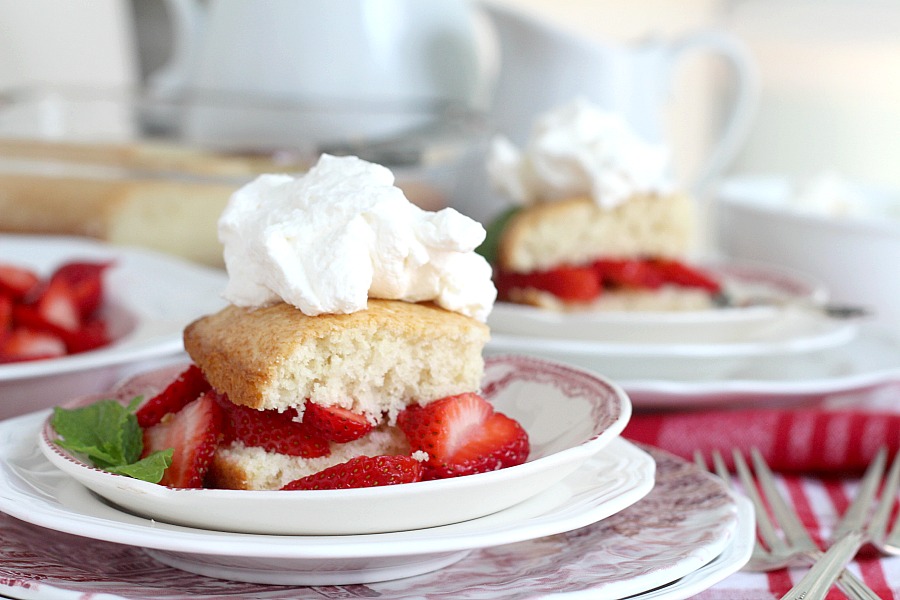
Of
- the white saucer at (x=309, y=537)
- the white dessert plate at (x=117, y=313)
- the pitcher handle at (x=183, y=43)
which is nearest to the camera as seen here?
the white saucer at (x=309, y=537)

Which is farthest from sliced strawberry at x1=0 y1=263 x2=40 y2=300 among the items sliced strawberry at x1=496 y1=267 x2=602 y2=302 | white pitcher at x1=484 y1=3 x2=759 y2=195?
white pitcher at x1=484 y1=3 x2=759 y2=195

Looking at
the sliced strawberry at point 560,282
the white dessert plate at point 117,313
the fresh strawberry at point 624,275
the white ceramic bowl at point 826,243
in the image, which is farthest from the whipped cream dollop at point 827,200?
the white dessert plate at point 117,313

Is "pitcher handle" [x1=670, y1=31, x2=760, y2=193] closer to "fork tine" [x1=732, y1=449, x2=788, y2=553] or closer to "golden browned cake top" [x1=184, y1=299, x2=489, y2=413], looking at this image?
"fork tine" [x1=732, y1=449, x2=788, y2=553]

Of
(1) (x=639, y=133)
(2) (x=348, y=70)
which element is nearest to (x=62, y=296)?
(2) (x=348, y=70)

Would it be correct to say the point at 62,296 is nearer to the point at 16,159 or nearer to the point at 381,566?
the point at 16,159

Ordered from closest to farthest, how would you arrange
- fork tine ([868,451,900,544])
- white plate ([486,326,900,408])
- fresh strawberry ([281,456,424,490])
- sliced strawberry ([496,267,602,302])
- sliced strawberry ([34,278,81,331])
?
fresh strawberry ([281,456,424,490])
fork tine ([868,451,900,544])
white plate ([486,326,900,408])
sliced strawberry ([34,278,81,331])
sliced strawberry ([496,267,602,302])

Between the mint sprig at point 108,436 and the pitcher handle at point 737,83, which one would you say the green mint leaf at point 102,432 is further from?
the pitcher handle at point 737,83
